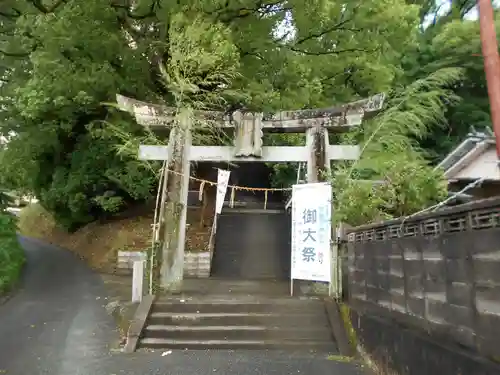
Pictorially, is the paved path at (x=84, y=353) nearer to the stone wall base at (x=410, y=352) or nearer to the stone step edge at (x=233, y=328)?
the stone wall base at (x=410, y=352)

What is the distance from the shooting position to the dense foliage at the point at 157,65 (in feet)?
36.6

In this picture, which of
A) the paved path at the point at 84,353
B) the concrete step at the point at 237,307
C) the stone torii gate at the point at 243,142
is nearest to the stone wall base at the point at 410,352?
the paved path at the point at 84,353

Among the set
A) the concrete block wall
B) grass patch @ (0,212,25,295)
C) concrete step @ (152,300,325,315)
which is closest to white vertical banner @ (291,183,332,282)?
concrete step @ (152,300,325,315)

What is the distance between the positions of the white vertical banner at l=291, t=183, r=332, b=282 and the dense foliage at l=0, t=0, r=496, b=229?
60.5 inches

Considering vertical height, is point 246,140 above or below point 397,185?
above

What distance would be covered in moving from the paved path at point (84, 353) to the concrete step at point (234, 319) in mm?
954

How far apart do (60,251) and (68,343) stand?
12.4m

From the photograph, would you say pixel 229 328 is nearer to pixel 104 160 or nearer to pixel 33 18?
pixel 33 18

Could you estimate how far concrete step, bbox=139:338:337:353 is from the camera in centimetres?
811

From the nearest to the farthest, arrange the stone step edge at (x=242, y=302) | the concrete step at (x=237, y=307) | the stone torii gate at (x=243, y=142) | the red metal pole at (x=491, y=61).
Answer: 1. the red metal pole at (x=491, y=61)
2. the concrete step at (x=237, y=307)
3. the stone step edge at (x=242, y=302)
4. the stone torii gate at (x=243, y=142)

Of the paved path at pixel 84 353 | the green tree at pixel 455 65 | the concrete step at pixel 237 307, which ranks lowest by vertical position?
the paved path at pixel 84 353

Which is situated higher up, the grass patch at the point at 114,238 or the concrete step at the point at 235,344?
the grass patch at the point at 114,238

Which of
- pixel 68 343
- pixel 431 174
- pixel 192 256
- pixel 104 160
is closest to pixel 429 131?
pixel 192 256

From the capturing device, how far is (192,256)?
15781mm
